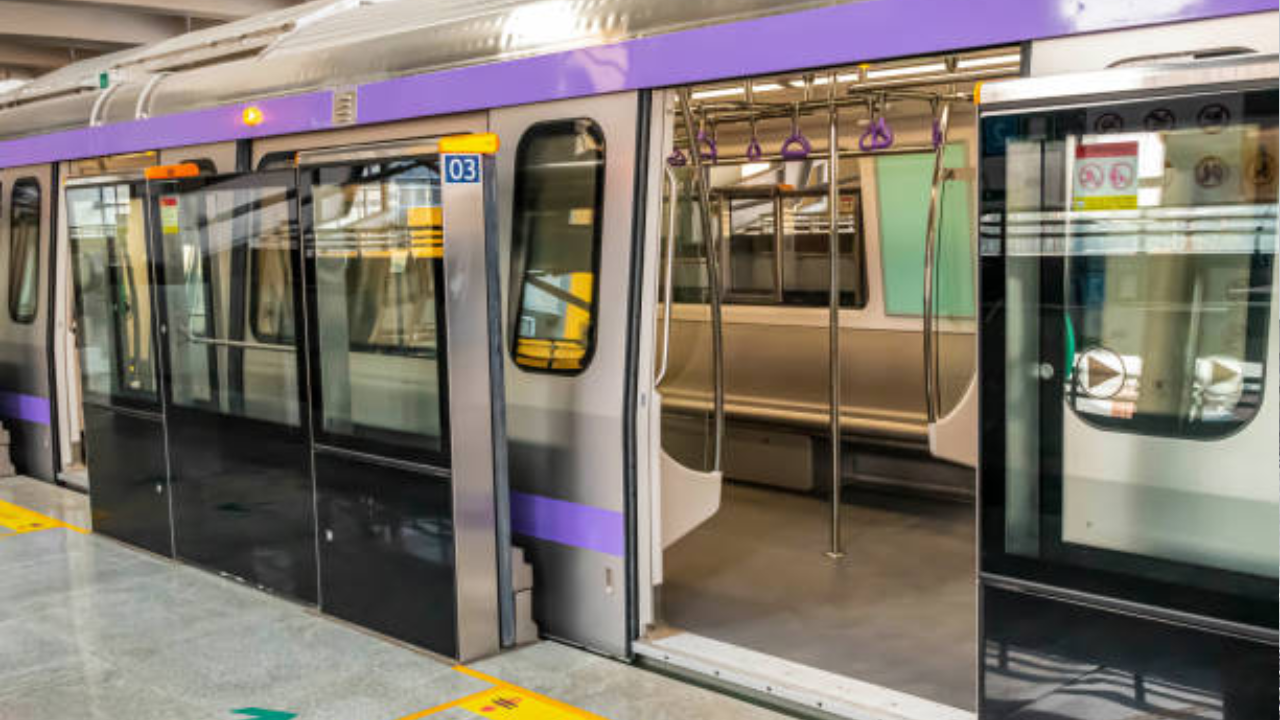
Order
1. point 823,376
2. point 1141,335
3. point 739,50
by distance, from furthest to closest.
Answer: point 823,376, point 739,50, point 1141,335

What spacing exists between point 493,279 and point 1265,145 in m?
2.74

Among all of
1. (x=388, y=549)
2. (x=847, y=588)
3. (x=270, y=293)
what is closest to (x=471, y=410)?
(x=388, y=549)

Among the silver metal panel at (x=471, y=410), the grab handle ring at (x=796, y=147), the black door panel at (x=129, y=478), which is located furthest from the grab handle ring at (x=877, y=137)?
the black door panel at (x=129, y=478)

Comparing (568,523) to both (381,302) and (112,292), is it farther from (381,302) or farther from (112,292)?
(112,292)

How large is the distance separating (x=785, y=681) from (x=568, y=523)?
1118 millimetres

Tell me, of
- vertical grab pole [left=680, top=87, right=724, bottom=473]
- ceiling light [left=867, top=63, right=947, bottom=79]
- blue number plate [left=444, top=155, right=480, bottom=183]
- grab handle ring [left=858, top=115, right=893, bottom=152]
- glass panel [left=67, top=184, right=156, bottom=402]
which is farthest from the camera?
grab handle ring [left=858, top=115, right=893, bottom=152]

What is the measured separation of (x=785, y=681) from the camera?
432 centimetres

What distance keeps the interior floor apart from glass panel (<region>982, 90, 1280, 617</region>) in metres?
1.22

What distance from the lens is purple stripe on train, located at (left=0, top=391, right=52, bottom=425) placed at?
851cm

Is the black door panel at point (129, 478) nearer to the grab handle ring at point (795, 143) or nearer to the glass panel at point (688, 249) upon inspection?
the glass panel at point (688, 249)

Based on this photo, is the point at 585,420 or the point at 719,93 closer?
the point at 585,420

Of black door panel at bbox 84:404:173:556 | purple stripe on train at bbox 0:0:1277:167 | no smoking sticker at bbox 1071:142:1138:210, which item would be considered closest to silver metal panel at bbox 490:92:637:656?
purple stripe on train at bbox 0:0:1277:167

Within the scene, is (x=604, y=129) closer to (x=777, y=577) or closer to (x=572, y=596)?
(x=572, y=596)

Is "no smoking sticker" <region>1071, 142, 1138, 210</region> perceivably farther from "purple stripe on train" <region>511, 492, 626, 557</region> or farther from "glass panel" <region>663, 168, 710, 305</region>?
"glass panel" <region>663, 168, 710, 305</region>
